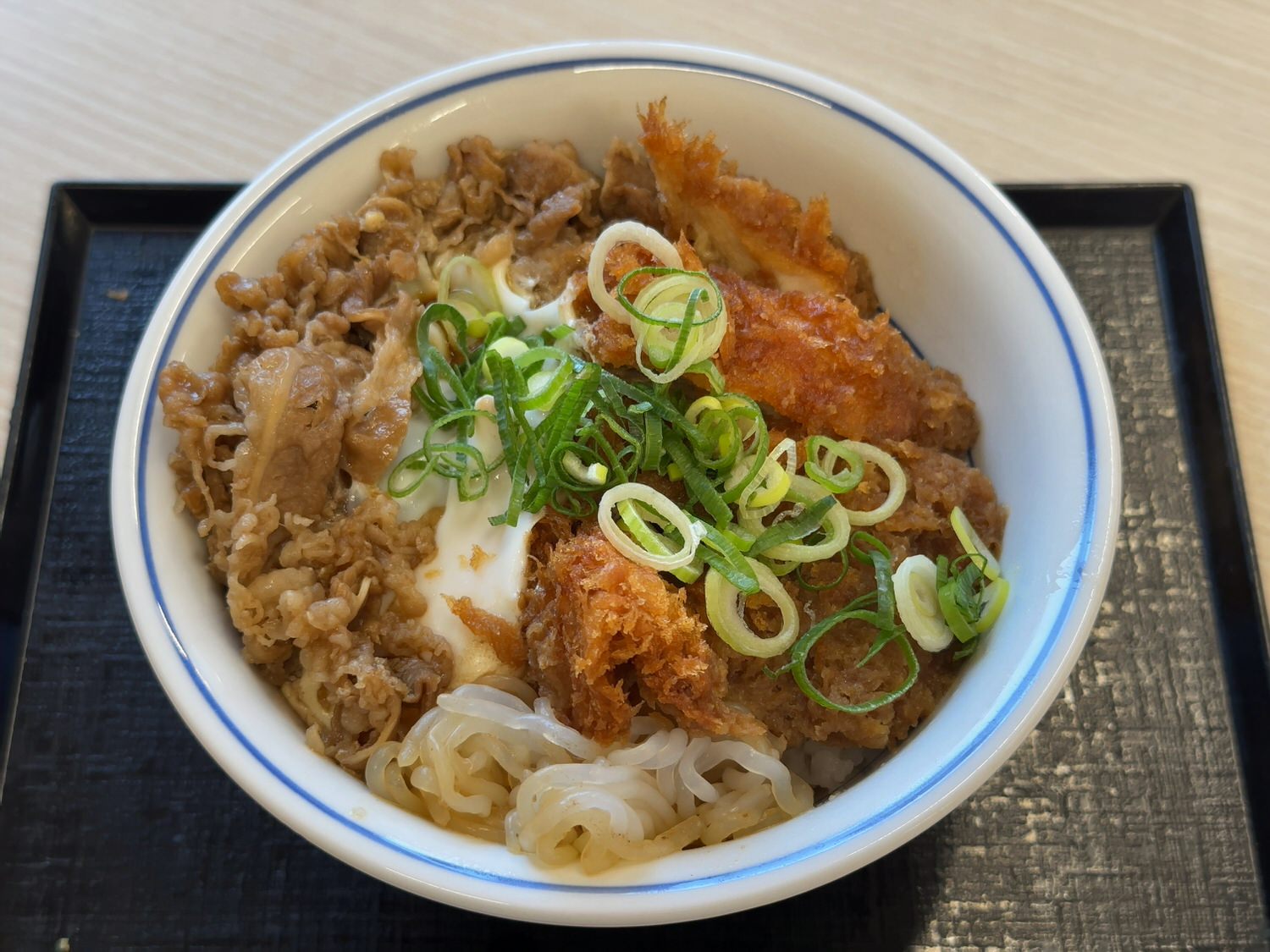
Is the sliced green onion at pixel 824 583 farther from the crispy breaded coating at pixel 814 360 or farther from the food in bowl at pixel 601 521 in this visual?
the crispy breaded coating at pixel 814 360

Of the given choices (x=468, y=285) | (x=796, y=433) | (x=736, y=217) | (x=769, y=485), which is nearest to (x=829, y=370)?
(x=796, y=433)

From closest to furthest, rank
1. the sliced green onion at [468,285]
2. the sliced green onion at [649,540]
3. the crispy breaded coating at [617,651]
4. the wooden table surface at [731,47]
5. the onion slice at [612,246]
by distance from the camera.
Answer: the crispy breaded coating at [617,651] < the sliced green onion at [649,540] < the onion slice at [612,246] < the sliced green onion at [468,285] < the wooden table surface at [731,47]

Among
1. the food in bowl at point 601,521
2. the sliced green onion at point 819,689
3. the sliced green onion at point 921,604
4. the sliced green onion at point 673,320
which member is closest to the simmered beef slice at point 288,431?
the food in bowl at point 601,521

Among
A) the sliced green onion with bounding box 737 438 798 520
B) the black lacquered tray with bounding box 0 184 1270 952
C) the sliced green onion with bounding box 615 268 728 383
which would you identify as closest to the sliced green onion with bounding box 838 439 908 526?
the sliced green onion with bounding box 737 438 798 520

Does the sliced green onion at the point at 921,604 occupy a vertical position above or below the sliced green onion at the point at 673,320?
below

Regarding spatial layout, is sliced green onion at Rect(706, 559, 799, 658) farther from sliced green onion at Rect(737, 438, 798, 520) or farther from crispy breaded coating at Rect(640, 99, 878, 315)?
crispy breaded coating at Rect(640, 99, 878, 315)

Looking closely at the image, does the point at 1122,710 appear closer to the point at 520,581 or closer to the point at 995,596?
the point at 995,596

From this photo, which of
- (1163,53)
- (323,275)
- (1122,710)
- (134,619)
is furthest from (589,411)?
(1163,53)
